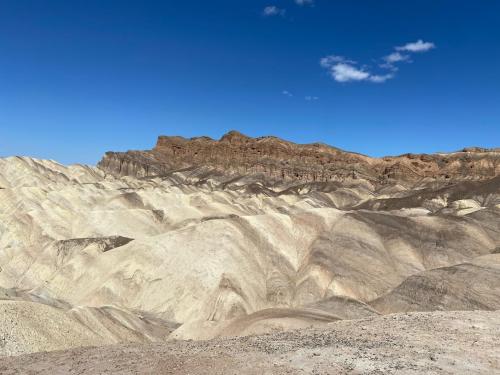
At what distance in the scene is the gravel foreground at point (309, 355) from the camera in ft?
37.8

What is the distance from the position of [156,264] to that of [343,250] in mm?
16922

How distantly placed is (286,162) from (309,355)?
426 feet

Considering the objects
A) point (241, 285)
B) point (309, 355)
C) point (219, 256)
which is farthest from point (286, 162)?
point (309, 355)

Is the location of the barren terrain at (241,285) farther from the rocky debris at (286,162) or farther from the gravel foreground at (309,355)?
the rocky debris at (286,162)

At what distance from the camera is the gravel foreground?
454 inches

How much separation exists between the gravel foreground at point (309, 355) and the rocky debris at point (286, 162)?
11058 cm

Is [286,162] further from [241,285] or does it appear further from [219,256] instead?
[241,285]

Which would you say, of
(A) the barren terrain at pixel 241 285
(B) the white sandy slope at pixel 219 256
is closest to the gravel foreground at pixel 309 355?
(A) the barren terrain at pixel 241 285

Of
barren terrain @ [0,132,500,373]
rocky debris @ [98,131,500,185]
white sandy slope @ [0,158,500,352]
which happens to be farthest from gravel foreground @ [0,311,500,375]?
rocky debris @ [98,131,500,185]

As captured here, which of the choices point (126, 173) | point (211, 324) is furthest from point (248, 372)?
point (126, 173)

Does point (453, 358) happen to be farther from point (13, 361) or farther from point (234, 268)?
point (234, 268)

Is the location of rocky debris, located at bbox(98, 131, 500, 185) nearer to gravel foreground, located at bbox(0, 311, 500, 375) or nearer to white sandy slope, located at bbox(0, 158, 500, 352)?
white sandy slope, located at bbox(0, 158, 500, 352)

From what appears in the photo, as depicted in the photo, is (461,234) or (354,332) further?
(461,234)

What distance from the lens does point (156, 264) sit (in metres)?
39.4
